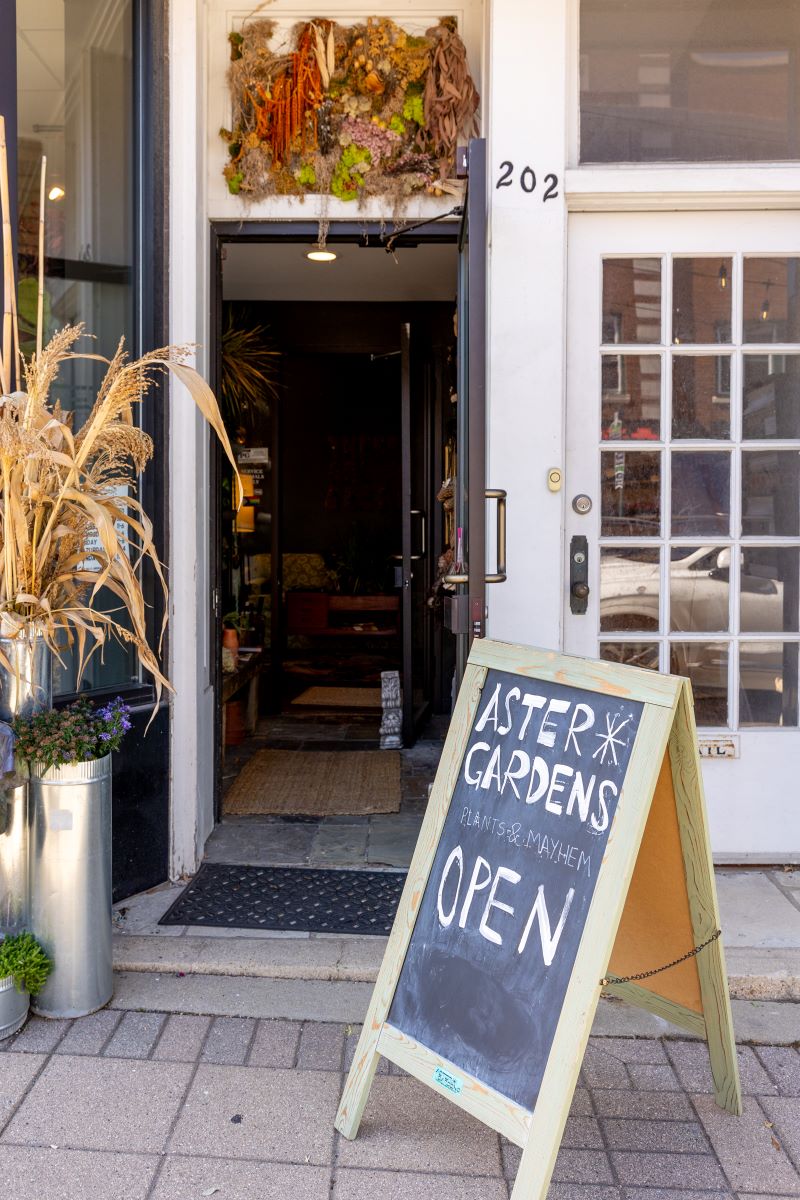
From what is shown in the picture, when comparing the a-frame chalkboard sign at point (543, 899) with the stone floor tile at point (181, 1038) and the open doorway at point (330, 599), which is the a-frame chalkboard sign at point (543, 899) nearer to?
the stone floor tile at point (181, 1038)

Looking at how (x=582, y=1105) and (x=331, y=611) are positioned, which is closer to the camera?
(x=582, y=1105)

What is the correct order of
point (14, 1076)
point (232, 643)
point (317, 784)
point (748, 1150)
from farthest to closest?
point (232, 643) < point (317, 784) < point (14, 1076) < point (748, 1150)

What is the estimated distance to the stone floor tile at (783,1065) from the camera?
7.27 ft

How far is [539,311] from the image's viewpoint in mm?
3152

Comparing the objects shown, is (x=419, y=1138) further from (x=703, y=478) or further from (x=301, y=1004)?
(x=703, y=478)

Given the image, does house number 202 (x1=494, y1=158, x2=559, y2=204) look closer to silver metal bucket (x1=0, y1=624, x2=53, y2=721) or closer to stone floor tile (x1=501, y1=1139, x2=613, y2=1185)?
silver metal bucket (x1=0, y1=624, x2=53, y2=721)

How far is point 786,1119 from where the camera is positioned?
2.08 m

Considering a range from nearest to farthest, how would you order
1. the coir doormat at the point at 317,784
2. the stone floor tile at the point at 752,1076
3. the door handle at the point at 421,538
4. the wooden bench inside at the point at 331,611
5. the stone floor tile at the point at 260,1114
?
1. the stone floor tile at the point at 260,1114
2. the stone floor tile at the point at 752,1076
3. the coir doormat at the point at 317,784
4. the door handle at the point at 421,538
5. the wooden bench inside at the point at 331,611

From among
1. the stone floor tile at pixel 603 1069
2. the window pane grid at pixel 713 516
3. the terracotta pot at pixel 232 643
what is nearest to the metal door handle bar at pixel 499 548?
the window pane grid at pixel 713 516

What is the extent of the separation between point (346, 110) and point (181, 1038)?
301 centimetres

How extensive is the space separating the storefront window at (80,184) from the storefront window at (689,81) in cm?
160

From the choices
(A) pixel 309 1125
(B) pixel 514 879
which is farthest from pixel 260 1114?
(B) pixel 514 879

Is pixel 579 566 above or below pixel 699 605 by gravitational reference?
above

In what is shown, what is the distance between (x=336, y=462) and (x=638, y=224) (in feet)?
21.0
